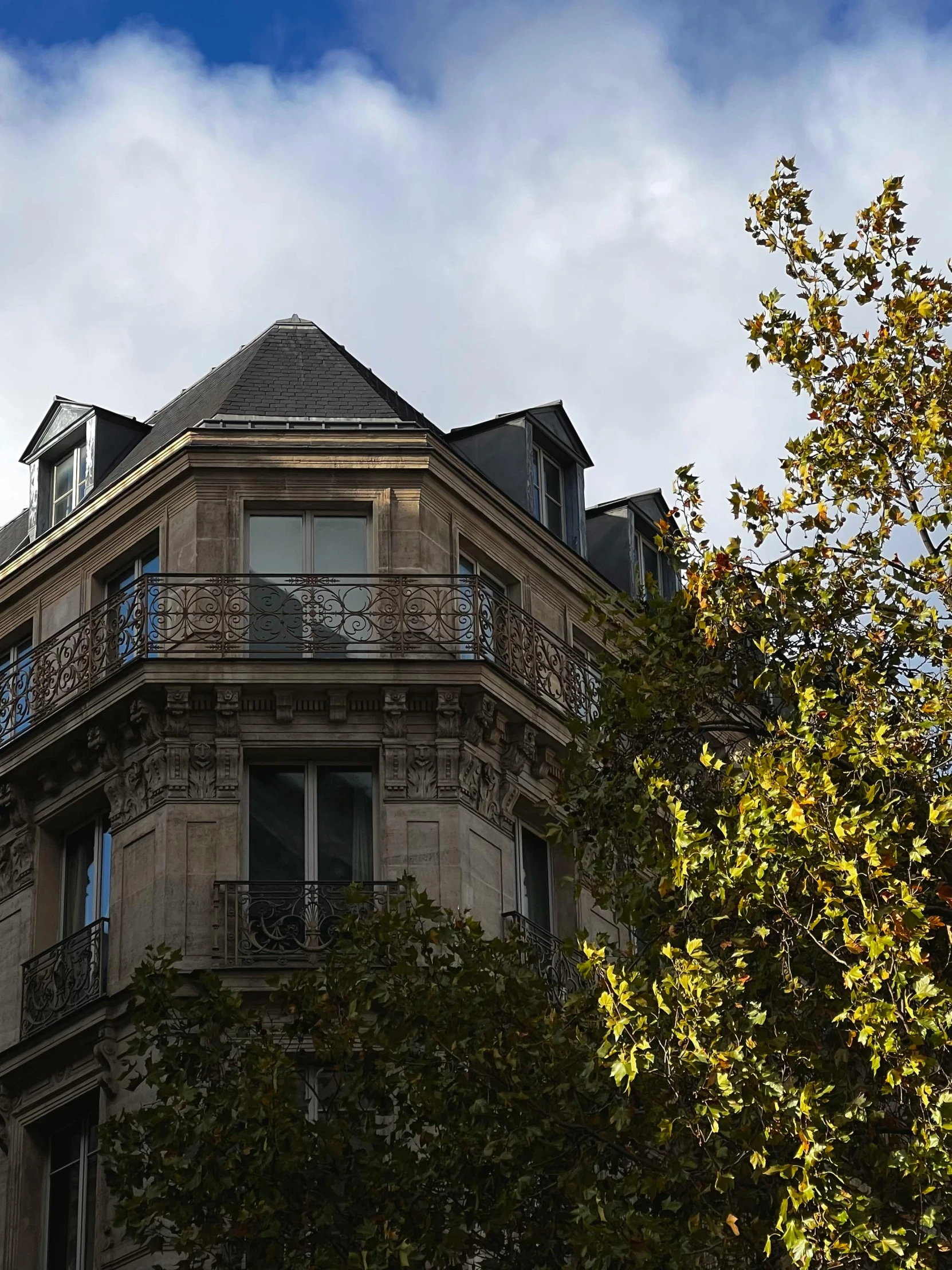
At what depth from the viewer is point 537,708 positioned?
903 inches

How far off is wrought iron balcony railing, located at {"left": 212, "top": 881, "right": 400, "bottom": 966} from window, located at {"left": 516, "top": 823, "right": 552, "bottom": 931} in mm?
2011

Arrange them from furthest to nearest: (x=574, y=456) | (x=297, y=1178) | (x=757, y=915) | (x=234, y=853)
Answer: (x=574, y=456) < (x=234, y=853) < (x=297, y=1178) < (x=757, y=915)

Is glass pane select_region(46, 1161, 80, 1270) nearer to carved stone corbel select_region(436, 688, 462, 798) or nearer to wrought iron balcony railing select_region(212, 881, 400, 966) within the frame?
wrought iron balcony railing select_region(212, 881, 400, 966)

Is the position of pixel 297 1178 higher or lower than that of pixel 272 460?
lower

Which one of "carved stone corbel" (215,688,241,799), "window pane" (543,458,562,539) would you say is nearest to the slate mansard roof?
"window pane" (543,458,562,539)

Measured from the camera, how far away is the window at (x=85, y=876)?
2223 centimetres

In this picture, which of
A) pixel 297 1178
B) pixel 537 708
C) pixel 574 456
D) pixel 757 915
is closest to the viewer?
pixel 757 915

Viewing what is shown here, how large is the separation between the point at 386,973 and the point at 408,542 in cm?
729

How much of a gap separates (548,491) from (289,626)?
194 inches

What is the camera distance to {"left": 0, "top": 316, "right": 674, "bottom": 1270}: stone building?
831 inches

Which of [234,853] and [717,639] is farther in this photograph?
[234,853]

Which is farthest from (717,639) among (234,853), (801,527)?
(234,853)

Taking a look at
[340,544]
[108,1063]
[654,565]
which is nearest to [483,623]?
[340,544]

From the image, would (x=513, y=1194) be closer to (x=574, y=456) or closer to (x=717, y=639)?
(x=717, y=639)
